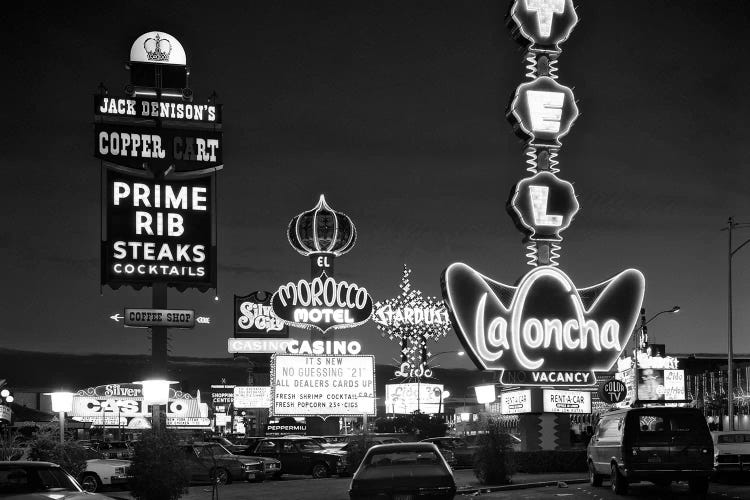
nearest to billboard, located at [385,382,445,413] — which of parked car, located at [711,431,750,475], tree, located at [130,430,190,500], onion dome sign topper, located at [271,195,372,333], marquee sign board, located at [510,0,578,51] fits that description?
onion dome sign topper, located at [271,195,372,333]

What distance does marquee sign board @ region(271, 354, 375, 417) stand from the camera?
42062mm

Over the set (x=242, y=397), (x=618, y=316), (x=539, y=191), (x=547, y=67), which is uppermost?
(x=547, y=67)

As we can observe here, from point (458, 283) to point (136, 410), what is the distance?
3715 cm

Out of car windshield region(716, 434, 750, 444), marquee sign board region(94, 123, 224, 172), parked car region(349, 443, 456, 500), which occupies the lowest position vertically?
car windshield region(716, 434, 750, 444)

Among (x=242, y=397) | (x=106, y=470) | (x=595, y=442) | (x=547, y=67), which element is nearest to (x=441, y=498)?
(x=595, y=442)

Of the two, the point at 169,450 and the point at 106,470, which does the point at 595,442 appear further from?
the point at 106,470

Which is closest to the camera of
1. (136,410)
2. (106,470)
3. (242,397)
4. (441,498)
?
(441,498)

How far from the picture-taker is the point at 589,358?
37.8m

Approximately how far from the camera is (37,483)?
46.4 feet

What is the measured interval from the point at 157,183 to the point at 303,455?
18.4 m

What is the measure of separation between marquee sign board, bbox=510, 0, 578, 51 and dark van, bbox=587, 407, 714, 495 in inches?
830

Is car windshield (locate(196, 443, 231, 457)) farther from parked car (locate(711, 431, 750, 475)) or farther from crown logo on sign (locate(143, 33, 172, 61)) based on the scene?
crown logo on sign (locate(143, 33, 172, 61))

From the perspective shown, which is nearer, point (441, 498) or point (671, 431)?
point (441, 498)

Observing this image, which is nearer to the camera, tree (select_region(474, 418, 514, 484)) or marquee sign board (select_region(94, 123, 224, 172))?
tree (select_region(474, 418, 514, 484))
